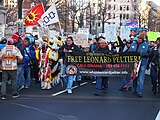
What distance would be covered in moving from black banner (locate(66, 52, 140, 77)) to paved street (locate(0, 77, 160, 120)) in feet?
2.14

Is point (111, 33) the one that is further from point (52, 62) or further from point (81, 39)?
point (52, 62)

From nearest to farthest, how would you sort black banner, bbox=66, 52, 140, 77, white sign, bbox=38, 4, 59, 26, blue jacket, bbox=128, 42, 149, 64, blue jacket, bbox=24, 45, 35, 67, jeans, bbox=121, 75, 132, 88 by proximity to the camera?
blue jacket, bbox=128, 42, 149, 64 → black banner, bbox=66, 52, 140, 77 → jeans, bbox=121, 75, 132, 88 → blue jacket, bbox=24, 45, 35, 67 → white sign, bbox=38, 4, 59, 26

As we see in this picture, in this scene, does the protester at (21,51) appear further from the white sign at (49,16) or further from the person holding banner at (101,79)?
the white sign at (49,16)

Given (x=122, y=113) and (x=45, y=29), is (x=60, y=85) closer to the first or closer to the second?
(x=45, y=29)

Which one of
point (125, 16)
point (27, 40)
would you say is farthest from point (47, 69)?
point (125, 16)

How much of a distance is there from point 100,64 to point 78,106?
2.70 meters

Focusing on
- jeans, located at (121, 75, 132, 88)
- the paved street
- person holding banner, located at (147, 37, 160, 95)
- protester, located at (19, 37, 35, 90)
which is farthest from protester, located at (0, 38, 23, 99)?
person holding banner, located at (147, 37, 160, 95)

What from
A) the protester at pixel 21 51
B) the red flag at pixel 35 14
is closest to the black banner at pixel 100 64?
Answer: the protester at pixel 21 51

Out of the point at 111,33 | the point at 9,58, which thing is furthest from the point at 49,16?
the point at 111,33

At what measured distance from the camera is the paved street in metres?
8.90

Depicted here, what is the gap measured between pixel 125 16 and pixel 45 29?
12367cm

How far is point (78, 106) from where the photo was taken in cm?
1014

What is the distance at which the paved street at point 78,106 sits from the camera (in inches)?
350

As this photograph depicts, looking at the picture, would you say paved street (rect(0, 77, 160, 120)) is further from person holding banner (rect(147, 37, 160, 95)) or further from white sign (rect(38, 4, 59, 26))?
white sign (rect(38, 4, 59, 26))
